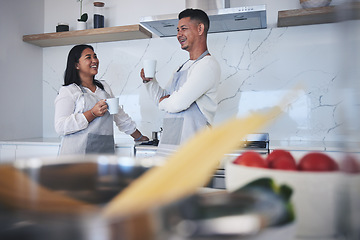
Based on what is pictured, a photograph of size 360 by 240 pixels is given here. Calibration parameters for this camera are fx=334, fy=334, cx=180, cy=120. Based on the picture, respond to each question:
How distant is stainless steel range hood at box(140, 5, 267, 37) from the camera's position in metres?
2.28

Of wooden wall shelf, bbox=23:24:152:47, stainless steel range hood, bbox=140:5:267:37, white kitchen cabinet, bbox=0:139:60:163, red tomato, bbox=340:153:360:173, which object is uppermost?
wooden wall shelf, bbox=23:24:152:47

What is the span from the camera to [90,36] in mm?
2969

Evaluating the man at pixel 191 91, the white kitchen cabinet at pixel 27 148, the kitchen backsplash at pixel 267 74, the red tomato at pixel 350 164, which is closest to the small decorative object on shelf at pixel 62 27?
the kitchen backsplash at pixel 267 74

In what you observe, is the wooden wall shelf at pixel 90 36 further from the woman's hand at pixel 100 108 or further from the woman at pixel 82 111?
the woman's hand at pixel 100 108

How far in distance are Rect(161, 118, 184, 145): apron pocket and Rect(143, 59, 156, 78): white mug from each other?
0.29m

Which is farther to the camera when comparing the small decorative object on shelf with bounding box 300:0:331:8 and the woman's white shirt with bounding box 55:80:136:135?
the small decorative object on shelf with bounding box 300:0:331:8

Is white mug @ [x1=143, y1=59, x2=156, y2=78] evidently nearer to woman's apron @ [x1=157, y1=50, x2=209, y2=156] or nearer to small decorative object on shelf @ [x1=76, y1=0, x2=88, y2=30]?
woman's apron @ [x1=157, y1=50, x2=209, y2=156]

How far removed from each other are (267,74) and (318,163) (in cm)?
246

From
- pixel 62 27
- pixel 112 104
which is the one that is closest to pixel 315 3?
pixel 112 104

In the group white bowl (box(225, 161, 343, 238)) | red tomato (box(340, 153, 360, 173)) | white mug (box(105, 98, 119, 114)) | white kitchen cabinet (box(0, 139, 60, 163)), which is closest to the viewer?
red tomato (box(340, 153, 360, 173))

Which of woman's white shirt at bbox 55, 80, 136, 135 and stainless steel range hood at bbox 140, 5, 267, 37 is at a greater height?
stainless steel range hood at bbox 140, 5, 267, 37

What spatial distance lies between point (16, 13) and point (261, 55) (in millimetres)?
2295

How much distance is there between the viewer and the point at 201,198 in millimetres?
247

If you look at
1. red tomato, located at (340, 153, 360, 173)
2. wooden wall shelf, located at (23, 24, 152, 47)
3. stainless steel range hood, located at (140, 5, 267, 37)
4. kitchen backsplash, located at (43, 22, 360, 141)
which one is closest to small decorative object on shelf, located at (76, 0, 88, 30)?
wooden wall shelf, located at (23, 24, 152, 47)
